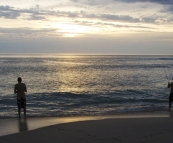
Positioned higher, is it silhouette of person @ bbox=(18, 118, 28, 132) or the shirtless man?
the shirtless man

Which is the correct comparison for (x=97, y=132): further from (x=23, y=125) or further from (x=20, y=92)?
(x=20, y=92)

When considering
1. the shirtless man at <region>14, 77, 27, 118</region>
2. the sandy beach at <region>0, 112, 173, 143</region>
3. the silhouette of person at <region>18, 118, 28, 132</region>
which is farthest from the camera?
the shirtless man at <region>14, 77, 27, 118</region>

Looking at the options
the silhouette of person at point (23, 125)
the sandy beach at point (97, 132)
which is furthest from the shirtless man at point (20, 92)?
the sandy beach at point (97, 132)

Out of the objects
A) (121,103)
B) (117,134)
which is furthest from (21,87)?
(121,103)

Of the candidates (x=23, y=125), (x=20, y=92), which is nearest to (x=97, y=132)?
(x=23, y=125)

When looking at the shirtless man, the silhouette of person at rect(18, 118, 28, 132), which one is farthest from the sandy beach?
the shirtless man

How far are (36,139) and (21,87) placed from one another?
4376mm

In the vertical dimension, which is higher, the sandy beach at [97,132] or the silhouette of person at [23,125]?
the sandy beach at [97,132]

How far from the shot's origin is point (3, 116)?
12312 millimetres

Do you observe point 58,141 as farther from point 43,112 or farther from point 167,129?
point 43,112

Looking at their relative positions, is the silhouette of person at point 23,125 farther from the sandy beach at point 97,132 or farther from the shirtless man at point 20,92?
the shirtless man at point 20,92

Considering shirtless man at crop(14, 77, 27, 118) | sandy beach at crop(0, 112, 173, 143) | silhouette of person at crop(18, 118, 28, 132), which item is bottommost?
silhouette of person at crop(18, 118, 28, 132)

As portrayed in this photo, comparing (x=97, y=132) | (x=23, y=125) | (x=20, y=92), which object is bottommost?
(x=23, y=125)

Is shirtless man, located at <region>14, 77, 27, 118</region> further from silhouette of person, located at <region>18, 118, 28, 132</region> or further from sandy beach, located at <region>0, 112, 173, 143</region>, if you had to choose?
sandy beach, located at <region>0, 112, 173, 143</region>
